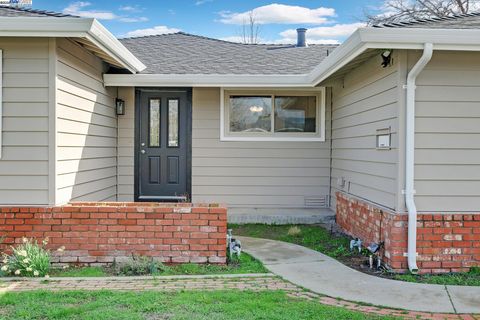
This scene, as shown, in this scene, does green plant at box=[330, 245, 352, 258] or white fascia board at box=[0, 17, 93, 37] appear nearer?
white fascia board at box=[0, 17, 93, 37]

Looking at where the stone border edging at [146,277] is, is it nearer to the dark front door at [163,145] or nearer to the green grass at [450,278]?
the green grass at [450,278]

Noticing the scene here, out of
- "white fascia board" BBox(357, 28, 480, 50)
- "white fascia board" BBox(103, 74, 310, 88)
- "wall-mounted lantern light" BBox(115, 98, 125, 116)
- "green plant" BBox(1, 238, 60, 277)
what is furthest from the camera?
"wall-mounted lantern light" BBox(115, 98, 125, 116)

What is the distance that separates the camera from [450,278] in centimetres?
476

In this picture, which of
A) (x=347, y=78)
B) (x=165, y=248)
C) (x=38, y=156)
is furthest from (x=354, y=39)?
(x=38, y=156)

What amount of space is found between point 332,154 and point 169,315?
5.26 meters

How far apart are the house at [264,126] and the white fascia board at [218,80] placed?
0.02 meters

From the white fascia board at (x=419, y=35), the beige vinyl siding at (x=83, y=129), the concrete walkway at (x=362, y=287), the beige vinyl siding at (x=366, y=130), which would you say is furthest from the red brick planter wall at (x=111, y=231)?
the white fascia board at (x=419, y=35)

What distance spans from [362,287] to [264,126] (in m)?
4.44

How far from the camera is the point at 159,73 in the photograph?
7.78 m

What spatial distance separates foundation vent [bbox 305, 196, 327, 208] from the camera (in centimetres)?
834

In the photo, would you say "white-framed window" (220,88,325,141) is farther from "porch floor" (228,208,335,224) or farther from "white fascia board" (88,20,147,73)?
"white fascia board" (88,20,147,73)

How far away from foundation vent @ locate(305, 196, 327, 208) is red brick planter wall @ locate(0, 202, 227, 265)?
346cm

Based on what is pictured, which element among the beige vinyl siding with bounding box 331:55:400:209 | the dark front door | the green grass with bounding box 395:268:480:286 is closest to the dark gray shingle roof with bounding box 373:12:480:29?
the beige vinyl siding with bounding box 331:55:400:209

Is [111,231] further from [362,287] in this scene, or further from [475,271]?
[475,271]
